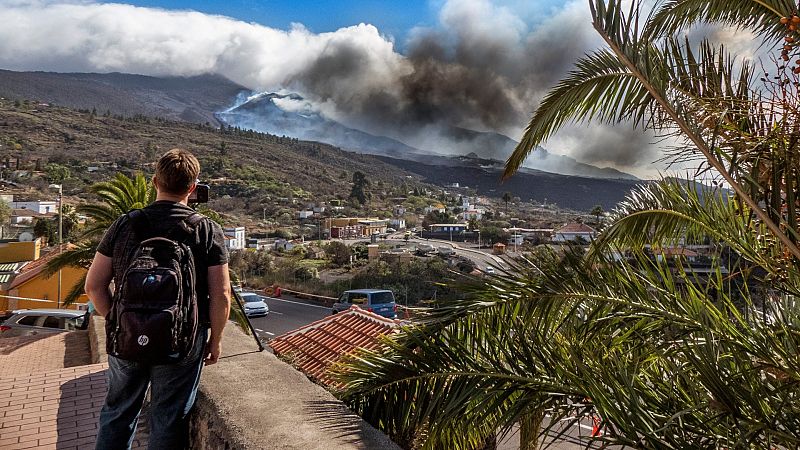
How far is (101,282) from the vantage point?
171 centimetres

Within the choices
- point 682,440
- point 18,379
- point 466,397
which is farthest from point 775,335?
point 18,379

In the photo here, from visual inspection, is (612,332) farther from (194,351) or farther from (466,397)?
(194,351)

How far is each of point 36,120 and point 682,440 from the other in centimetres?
8484

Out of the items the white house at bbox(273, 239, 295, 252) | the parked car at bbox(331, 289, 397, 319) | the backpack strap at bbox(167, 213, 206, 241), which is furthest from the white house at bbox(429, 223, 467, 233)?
the backpack strap at bbox(167, 213, 206, 241)

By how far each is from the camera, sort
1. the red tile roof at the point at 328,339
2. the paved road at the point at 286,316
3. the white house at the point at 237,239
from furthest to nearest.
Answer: the white house at the point at 237,239 → the paved road at the point at 286,316 → the red tile roof at the point at 328,339

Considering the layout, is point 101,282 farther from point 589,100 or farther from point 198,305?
point 589,100

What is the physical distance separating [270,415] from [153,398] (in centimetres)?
38

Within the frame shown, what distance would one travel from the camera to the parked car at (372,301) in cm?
2016

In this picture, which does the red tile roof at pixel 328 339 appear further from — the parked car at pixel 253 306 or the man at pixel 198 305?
the parked car at pixel 253 306

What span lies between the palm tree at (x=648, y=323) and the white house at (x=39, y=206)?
166 feet

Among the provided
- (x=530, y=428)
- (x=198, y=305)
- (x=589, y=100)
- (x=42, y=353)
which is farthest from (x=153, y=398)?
(x=42, y=353)

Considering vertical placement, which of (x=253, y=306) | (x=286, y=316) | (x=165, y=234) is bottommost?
(x=286, y=316)

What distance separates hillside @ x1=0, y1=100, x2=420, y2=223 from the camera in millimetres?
58656

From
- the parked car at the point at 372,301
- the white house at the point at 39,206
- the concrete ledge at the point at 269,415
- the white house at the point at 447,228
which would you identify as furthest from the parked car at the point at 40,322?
the white house at the point at 447,228
